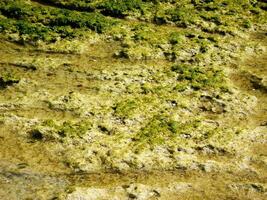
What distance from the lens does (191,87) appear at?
50.2ft

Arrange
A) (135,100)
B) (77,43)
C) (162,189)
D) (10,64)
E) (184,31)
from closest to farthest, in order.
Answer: (162,189) → (135,100) → (10,64) → (77,43) → (184,31)

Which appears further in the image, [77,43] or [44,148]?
[77,43]

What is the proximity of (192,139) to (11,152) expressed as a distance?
492 centimetres

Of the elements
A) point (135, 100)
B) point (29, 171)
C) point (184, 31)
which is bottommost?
point (29, 171)

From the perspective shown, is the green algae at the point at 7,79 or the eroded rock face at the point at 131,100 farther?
the green algae at the point at 7,79

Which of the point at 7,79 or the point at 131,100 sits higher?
the point at 131,100

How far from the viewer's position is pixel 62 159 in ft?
39.5

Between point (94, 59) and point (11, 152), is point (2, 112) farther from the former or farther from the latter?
point (94, 59)

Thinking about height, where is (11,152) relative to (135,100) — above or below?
below

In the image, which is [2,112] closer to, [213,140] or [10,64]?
[10,64]

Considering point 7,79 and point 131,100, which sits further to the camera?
point 7,79

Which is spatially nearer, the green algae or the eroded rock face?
the eroded rock face

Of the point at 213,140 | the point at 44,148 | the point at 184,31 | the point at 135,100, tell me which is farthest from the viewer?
the point at 184,31

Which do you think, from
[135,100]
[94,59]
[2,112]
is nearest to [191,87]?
[135,100]
